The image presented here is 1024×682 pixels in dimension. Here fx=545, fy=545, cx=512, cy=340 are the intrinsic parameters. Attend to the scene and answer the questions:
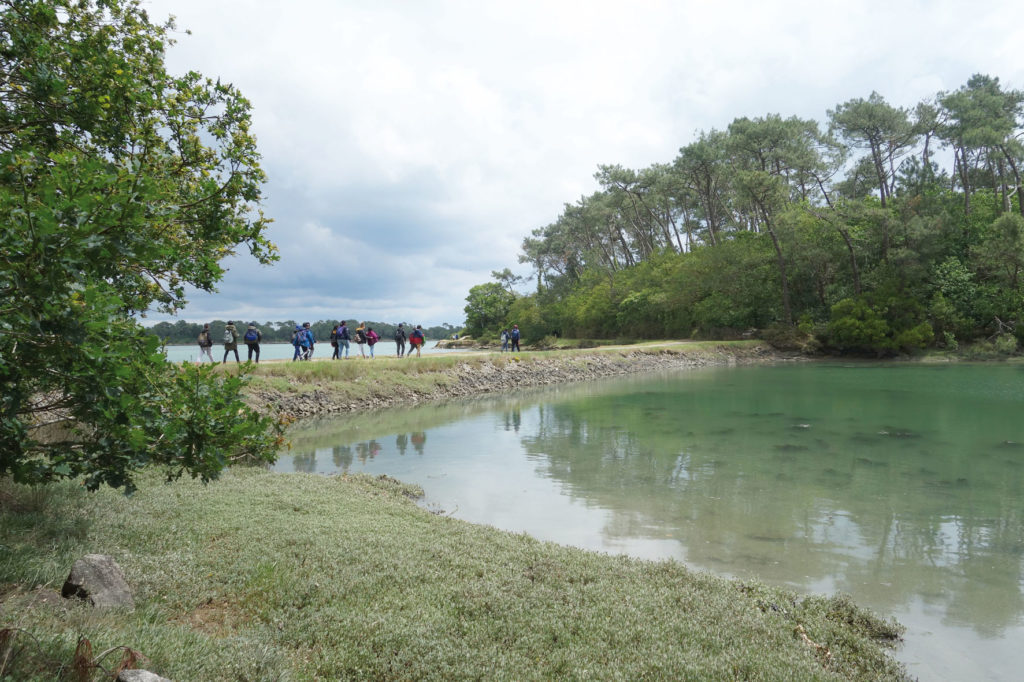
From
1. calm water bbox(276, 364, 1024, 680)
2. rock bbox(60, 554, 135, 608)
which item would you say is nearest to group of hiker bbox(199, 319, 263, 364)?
calm water bbox(276, 364, 1024, 680)

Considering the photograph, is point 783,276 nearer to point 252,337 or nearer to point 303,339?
point 303,339

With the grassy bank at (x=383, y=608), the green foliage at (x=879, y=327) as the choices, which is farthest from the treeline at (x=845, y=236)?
the grassy bank at (x=383, y=608)

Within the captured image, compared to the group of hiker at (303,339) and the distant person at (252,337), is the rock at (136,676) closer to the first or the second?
the group of hiker at (303,339)

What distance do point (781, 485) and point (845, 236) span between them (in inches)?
1657

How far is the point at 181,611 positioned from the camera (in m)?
4.57

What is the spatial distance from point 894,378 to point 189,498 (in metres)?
33.1

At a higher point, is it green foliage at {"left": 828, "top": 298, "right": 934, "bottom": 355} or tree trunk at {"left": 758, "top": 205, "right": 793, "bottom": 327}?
tree trunk at {"left": 758, "top": 205, "right": 793, "bottom": 327}

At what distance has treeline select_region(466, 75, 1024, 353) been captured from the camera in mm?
40469

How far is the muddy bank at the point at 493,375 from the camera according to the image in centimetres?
1984

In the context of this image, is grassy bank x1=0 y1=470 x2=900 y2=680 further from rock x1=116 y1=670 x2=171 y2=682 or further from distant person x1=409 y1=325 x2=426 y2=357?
distant person x1=409 y1=325 x2=426 y2=357

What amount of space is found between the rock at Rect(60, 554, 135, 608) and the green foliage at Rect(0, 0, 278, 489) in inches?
28.2

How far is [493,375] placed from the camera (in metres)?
29.7

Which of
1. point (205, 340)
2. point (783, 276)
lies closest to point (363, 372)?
point (205, 340)

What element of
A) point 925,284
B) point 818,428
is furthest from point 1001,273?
point 818,428
